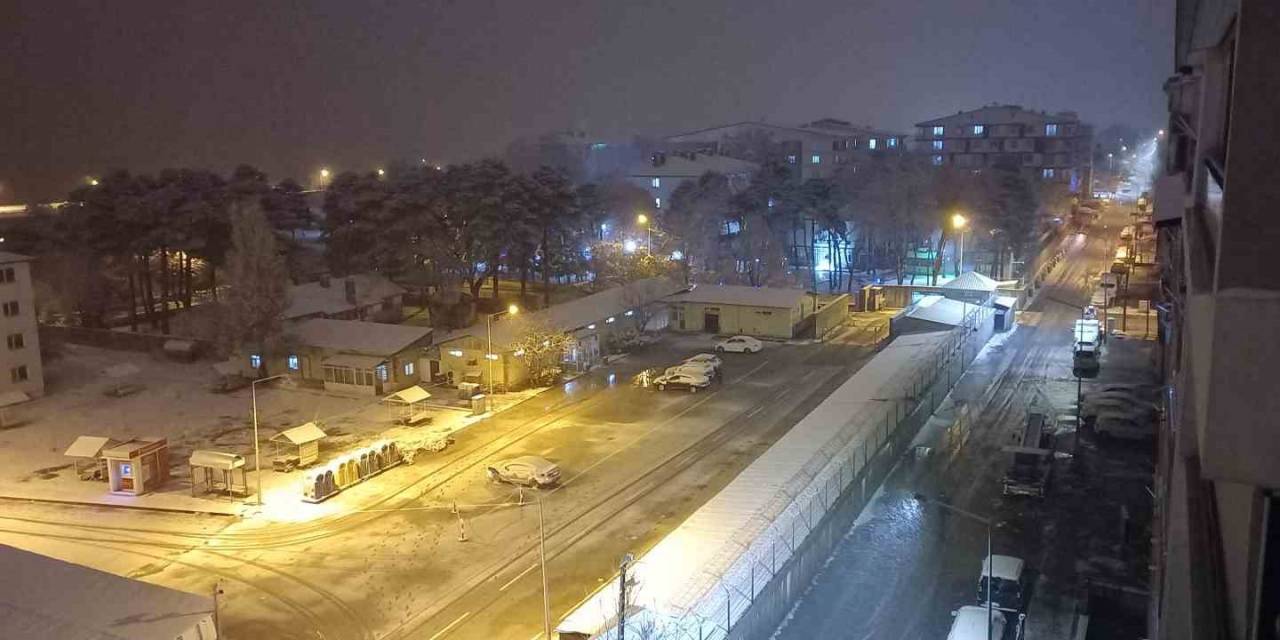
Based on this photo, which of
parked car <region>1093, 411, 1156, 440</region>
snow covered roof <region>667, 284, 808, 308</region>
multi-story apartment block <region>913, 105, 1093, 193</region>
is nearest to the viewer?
parked car <region>1093, 411, 1156, 440</region>

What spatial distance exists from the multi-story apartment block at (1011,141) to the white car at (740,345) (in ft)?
122

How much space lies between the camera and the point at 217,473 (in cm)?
1664

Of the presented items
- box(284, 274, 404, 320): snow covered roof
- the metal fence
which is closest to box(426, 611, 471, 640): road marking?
the metal fence

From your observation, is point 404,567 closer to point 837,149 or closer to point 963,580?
point 963,580

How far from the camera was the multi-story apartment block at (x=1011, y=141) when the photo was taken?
60656 mm

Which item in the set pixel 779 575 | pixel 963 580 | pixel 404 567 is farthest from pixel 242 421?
pixel 963 580

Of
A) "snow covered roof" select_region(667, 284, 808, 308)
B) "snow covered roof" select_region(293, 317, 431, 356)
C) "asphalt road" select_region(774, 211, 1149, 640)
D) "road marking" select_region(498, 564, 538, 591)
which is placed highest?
"snow covered roof" select_region(667, 284, 808, 308)

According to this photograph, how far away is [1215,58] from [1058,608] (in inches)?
336

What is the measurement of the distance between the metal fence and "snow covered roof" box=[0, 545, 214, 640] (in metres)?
4.69

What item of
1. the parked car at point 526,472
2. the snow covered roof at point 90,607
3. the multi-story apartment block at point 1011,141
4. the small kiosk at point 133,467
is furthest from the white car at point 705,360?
the multi-story apartment block at point 1011,141

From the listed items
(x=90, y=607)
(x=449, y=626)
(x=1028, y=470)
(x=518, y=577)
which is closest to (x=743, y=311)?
(x=1028, y=470)

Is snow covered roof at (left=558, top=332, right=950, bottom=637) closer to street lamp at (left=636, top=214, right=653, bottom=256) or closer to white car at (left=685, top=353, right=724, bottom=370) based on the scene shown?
white car at (left=685, top=353, right=724, bottom=370)

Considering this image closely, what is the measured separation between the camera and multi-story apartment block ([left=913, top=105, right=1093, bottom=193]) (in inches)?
2388

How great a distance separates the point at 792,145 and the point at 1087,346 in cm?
4695
